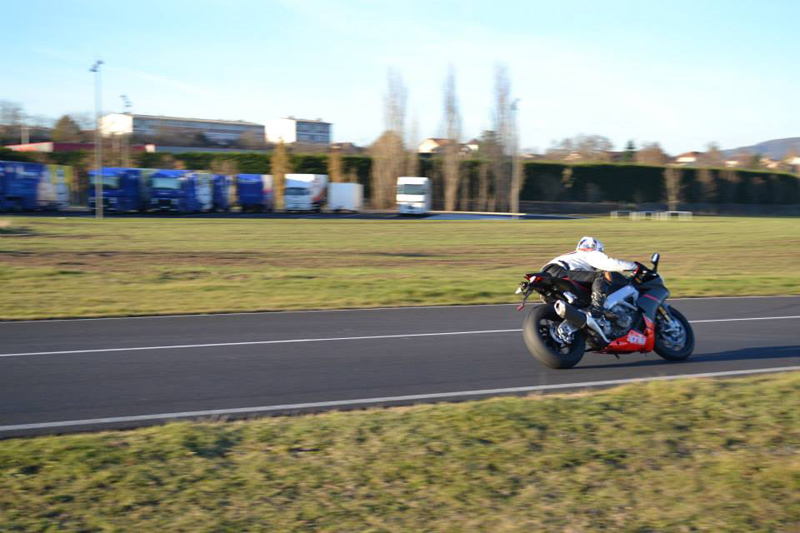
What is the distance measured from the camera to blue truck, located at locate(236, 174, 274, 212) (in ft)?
194

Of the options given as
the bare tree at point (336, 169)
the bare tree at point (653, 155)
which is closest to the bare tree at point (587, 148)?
the bare tree at point (653, 155)

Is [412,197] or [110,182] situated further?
[412,197]

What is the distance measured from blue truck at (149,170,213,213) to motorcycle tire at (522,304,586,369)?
48411 millimetres

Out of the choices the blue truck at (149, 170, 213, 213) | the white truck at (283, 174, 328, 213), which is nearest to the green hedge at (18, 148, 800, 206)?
the white truck at (283, 174, 328, 213)

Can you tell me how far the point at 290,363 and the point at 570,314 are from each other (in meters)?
3.16

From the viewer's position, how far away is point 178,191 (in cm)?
5534

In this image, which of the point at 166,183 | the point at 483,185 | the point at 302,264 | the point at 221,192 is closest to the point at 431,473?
the point at 302,264

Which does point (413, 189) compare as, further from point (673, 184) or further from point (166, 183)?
point (673, 184)

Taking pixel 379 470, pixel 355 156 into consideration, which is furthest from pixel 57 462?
pixel 355 156

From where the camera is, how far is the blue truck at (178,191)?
54656 millimetres

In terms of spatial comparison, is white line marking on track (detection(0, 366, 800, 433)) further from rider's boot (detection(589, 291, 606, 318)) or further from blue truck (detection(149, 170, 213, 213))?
blue truck (detection(149, 170, 213, 213))

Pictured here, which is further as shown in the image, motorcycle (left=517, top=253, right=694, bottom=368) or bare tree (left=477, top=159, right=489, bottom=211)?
bare tree (left=477, top=159, right=489, bottom=211)

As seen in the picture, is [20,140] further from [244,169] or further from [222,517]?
[222,517]

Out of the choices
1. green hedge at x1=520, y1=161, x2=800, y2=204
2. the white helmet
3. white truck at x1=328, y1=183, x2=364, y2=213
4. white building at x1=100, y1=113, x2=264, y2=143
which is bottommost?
the white helmet
